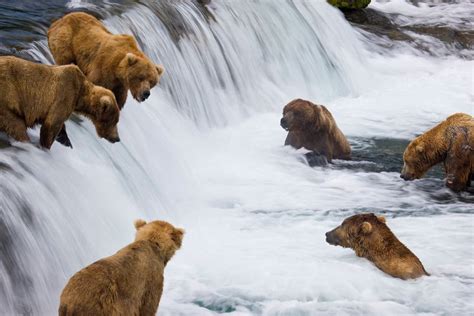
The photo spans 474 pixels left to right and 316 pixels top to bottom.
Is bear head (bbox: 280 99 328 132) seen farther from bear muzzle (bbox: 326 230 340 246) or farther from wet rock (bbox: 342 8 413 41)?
wet rock (bbox: 342 8 413 41)

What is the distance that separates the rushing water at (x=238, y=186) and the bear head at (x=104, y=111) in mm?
372

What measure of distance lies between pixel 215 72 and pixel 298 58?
3058 millimetres

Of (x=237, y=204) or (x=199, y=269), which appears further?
(x=237, y=204)

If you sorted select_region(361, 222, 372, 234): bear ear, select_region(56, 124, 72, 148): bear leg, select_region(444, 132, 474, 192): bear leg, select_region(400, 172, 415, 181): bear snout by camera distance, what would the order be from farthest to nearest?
select_region(400, 172, 415, 181): bear snout → select_region(444, 132, 474, 192): bear leg → select_region(361, 222, 372, 234): bear ear → select_region(56, 124, 72, 148): bear leg

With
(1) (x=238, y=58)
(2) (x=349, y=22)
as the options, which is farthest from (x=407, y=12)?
(1) (x=238, y=58)

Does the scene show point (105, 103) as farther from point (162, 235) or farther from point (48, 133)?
point (162, 235)

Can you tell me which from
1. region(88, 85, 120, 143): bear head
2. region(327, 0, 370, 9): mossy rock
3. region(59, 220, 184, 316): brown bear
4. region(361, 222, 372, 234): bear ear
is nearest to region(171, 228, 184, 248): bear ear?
region(59, 220, 184, 316): brown bear

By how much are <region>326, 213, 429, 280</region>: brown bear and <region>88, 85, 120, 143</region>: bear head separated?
2036 mm

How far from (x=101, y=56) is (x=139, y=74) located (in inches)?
15.4

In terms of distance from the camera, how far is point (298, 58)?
15023 millimetres

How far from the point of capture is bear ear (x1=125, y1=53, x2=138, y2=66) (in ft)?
24.5

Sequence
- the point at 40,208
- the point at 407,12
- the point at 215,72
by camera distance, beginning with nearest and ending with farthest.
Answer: the point at 40,208 < the point at 215,72 < the point at 407,12

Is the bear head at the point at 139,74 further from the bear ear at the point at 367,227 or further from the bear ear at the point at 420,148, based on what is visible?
the bear ear at the point at 420,148

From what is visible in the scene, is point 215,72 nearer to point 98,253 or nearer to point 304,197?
point 304,197
